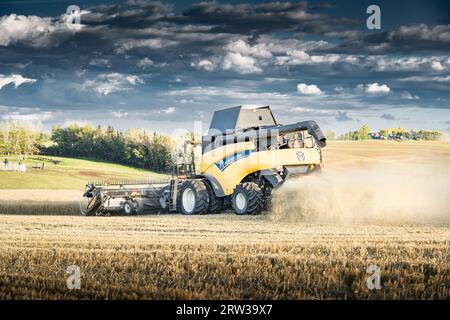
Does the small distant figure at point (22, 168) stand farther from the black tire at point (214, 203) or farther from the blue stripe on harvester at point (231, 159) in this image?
the blue stripe on harvester at point (231, 159)

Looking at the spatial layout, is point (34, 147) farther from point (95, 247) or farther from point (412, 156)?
point (95, 247)

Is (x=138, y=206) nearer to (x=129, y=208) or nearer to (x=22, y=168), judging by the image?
(x=129, y=208)

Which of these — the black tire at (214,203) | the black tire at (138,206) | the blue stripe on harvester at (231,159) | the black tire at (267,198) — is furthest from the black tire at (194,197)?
the black tire at (267,198)

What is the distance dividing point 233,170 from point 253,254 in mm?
9351

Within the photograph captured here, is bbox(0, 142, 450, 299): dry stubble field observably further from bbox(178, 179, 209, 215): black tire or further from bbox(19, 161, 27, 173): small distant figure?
bbox(19, 161, 27, 173): small distant figure

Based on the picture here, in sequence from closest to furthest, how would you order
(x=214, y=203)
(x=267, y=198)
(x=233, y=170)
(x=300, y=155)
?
(x=267, y=198) → (x=300, y=155) → (x=233, y=170) → (x=214, y=203)

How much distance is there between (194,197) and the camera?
19.5m

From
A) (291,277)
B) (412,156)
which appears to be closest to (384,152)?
(412,156)

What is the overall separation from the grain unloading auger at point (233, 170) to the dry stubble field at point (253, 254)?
3.67ft

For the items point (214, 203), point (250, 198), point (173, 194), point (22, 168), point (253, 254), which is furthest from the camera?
point (22, 168)

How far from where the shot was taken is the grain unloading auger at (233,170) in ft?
57.2

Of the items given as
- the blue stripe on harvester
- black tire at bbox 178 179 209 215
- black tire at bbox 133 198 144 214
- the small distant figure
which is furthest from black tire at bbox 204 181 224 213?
the small distant figure

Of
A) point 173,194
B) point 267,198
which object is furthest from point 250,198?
point 173,194

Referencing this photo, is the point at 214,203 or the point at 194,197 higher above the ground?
the point at 194,197
